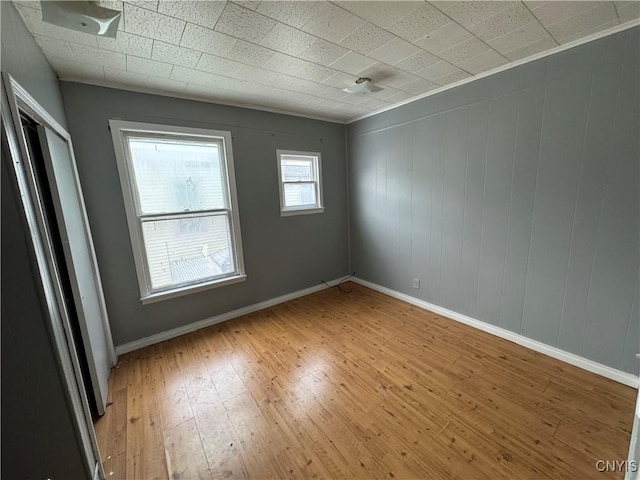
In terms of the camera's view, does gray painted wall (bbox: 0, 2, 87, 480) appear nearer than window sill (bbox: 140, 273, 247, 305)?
Yes

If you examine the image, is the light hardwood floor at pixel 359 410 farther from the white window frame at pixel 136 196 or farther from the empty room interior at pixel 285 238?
the white window frame at pixel 136 196

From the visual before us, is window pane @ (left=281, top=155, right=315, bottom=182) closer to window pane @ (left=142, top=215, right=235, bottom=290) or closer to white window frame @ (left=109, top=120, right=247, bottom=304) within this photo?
white window frame @ (left=109, top=120, right=247, bottom=304)

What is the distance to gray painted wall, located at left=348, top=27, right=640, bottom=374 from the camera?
187 centimetres

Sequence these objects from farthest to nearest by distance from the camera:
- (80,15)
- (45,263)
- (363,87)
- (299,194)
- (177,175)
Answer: (299,194)
(177,175)
(363,87)
(80,15)
(45,263)

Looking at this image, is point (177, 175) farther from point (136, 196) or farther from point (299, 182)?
point (299, 182)

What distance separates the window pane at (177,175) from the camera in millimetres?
2568

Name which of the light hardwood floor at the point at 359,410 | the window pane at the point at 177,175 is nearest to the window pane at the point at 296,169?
the window pane at the point at 177,175

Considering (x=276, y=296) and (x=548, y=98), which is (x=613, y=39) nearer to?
(x=548, y=98)

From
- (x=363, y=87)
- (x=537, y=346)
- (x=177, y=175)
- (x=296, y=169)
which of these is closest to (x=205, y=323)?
(x=177, y=175)

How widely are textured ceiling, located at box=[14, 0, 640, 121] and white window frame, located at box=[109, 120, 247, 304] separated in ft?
1.24

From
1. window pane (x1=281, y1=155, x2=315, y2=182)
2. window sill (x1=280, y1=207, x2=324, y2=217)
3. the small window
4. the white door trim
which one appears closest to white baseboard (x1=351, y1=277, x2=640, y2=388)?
A: window sill (x1=280, y1=207, x2=324, y2=217)

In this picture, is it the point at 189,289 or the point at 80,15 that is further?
the point at 189,289

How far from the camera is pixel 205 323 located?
119 inches

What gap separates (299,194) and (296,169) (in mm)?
357
